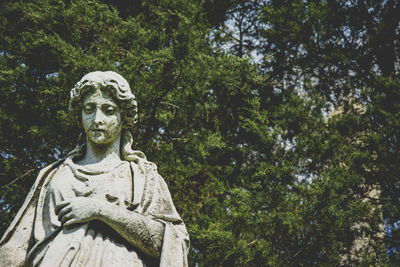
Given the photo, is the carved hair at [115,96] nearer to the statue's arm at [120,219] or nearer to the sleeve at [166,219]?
the sleeve at [166,219]

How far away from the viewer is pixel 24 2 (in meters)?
13.7

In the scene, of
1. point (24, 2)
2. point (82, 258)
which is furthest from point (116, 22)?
point (82, 258)

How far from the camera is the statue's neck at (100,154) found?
16.5 ft

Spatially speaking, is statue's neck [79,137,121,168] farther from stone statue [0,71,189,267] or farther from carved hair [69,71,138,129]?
carved hair [69,71,138,129]

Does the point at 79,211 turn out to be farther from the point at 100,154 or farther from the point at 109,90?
the point at 109,90

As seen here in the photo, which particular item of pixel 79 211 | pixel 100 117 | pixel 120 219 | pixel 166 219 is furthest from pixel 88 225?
pixel 100 117

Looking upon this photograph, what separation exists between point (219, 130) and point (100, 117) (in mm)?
9879

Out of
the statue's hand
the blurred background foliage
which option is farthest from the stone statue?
the blurred background foliage

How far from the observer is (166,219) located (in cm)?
470

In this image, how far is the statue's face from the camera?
495 cm

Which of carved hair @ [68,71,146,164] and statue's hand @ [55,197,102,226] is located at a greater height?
carved hair @ [68,71,146,164]

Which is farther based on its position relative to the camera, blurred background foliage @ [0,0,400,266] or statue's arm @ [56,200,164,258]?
blurred background foliage @ [0,0,400,266]

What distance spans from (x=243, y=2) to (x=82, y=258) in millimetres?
13107

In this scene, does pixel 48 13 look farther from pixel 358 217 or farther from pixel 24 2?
pixel 358 217
